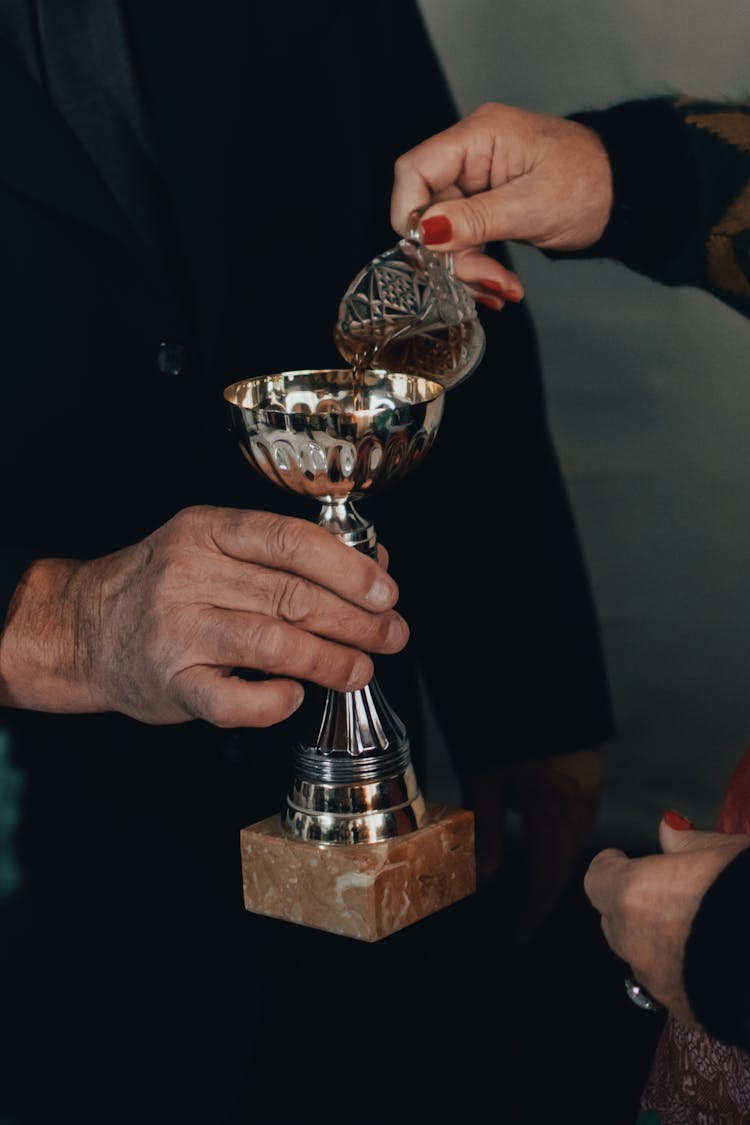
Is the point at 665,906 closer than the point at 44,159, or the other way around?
the point at 665,906

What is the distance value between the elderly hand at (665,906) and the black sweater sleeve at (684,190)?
0.64 meters

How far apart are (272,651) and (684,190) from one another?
0.64m

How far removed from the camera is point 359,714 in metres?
1.03

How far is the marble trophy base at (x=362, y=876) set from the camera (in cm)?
98

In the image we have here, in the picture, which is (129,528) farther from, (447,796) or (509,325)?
(447,796)

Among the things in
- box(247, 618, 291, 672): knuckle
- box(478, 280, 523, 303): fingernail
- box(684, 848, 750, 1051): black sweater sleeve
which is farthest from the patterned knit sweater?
box(684, 848, 750, 1051): black sweater sleeve

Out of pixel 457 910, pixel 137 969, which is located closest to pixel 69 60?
pixel 137 969

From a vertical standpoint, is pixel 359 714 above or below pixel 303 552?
below

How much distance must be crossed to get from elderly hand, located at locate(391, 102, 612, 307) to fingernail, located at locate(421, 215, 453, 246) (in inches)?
0.9

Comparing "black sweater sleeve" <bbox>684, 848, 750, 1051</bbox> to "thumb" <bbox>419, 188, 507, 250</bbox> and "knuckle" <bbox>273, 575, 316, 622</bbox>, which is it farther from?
"thumb" <bbox>419, 188, 507, 250</bbox>

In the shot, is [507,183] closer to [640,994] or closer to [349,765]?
[349,765]

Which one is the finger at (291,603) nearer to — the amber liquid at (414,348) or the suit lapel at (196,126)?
the amber liquid at (414,348)

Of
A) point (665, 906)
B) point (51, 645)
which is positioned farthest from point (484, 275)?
point (665, 906)

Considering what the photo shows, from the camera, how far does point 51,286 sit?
125 cm
